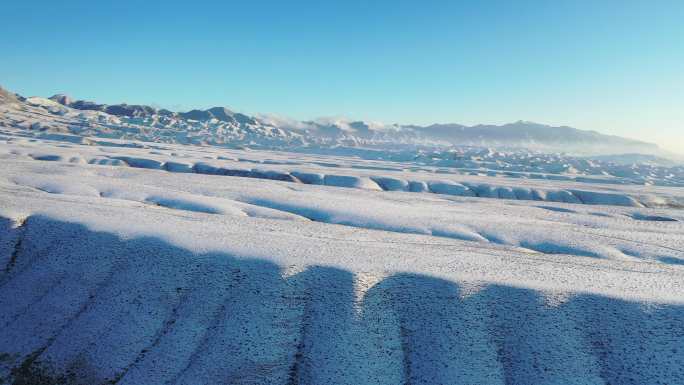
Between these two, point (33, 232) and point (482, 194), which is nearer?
point (33, 232)

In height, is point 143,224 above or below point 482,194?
above

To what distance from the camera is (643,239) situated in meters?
5.36

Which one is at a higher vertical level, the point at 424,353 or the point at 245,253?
the point at 245,253

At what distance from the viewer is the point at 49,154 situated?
13.9 metres

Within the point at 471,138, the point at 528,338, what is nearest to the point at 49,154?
the point at 528,338

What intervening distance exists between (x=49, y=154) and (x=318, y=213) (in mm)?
13367

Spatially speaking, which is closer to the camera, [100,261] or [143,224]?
[100,261]

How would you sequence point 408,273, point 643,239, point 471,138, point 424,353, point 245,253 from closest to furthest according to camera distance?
1. point 424,353
2. point 408,273
3. point 245,253
4. point 643,239
5. point 471,138

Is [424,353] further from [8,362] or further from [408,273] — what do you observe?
[8,362]

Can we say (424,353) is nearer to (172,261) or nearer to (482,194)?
(172,261)

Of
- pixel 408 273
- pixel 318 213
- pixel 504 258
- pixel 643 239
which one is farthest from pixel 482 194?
pixel 408 273

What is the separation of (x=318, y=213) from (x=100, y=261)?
11.0ft

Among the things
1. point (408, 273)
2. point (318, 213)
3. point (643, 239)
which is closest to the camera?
point (408, 273)

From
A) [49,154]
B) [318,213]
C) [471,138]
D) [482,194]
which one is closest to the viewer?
[318,213]
